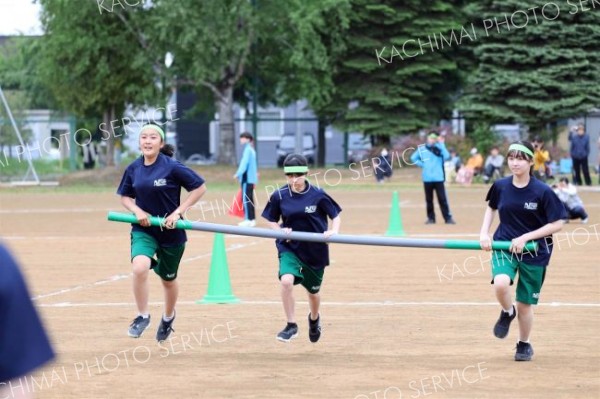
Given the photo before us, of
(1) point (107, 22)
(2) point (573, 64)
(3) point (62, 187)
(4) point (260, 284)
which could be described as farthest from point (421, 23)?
(4) point (260, 284)

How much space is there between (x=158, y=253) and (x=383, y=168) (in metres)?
33.2

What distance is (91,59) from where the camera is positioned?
158 feet

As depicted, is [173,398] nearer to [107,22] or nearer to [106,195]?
[106,195]

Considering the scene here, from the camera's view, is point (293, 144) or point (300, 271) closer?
point (300, 271)

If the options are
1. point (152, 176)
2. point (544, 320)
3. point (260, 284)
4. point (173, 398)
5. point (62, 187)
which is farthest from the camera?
point (62, 187)

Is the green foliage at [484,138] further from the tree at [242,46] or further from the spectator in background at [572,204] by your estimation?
the spectator in background at [572,204]

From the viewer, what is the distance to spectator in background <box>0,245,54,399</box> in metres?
3.19

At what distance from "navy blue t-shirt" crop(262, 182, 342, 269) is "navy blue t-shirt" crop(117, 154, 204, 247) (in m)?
0.85

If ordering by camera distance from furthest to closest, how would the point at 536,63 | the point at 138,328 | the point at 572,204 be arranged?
the point at 536,63, the point at 572,204, the point at 138,328

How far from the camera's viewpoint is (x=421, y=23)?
159 feet

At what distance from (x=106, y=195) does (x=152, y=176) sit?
28088mm

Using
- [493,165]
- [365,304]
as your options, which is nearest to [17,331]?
[365,304]

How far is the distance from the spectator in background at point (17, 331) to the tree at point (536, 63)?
4390 cm

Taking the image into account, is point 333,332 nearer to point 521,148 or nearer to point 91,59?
point 521,148
